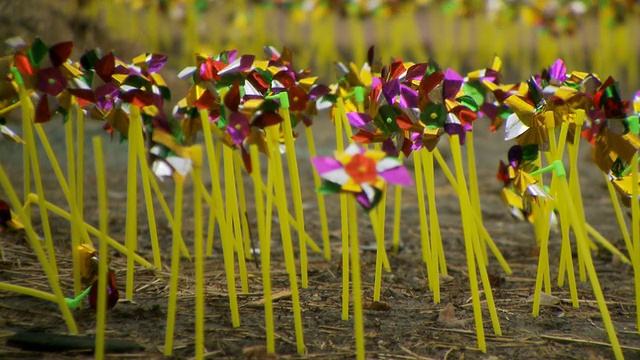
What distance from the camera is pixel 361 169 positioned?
1188 mm

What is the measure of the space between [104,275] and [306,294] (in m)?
0.61

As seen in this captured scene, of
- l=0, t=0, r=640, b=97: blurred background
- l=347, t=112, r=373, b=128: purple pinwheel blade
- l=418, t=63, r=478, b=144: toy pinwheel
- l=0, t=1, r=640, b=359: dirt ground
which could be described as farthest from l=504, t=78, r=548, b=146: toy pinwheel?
l=0, t=0, r=640, b=97: blurred background

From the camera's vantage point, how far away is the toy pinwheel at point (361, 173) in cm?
117

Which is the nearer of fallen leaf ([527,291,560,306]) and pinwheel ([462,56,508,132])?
fallen leaf ([527,291,560,306])

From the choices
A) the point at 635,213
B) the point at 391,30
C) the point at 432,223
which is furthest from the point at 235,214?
the point at 391,30

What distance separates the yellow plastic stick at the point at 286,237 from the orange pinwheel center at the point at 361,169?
0.96ft

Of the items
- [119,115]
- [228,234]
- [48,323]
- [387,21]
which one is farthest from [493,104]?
[387,21]

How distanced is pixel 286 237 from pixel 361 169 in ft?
1.17

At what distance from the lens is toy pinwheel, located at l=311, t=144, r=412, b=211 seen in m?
1.17

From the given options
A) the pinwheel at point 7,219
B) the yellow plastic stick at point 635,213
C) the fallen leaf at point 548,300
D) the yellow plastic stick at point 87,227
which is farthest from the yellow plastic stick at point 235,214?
the yellow plastic stick at point 635,213

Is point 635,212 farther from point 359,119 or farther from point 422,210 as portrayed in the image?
point 359,119

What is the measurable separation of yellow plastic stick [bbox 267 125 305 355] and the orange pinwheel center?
0.29m

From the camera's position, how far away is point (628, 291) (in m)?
1.84

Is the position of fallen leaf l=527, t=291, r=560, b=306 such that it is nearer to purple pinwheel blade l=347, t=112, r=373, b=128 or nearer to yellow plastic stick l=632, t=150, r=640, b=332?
yellow plastic stick l=632, t=150, r=640, b=332
